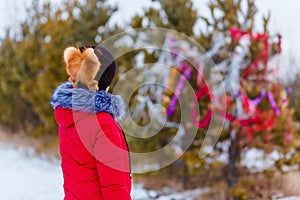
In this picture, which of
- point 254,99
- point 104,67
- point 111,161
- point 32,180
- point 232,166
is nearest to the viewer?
point 111,161

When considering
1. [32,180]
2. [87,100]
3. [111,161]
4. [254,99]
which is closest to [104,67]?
[87,100]

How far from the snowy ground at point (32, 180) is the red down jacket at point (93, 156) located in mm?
4223

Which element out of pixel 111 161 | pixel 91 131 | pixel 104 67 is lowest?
pixel 111 161

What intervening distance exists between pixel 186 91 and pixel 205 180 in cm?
139

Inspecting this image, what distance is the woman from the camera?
76.1 inches

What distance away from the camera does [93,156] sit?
2.00 m

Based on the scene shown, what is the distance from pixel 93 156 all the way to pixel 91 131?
4.9 inches

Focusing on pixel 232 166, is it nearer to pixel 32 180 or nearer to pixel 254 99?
pixel 254 99

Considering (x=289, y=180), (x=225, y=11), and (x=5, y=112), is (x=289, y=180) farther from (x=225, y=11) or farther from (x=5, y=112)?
(x=5, y=112)

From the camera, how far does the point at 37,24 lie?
465 inches

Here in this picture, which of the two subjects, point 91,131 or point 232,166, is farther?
point 232,166

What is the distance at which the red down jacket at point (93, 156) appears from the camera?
1925mm

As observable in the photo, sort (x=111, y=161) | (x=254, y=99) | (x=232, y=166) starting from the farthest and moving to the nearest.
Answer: (x=232, y=166) < (x=254, y=99) < (x=111, y=161)

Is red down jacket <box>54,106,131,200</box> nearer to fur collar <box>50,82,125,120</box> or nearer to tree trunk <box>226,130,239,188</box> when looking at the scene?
fur collar <box>50,82,125,120</box>
